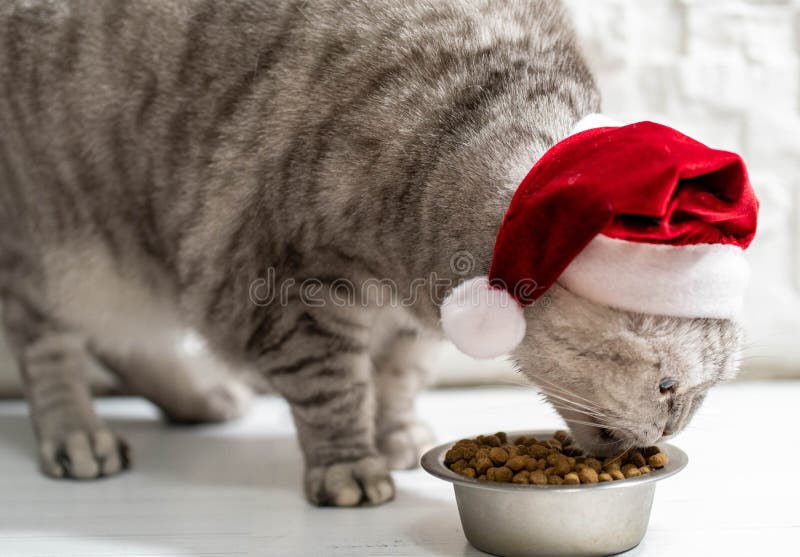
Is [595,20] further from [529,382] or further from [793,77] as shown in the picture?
[529,382]

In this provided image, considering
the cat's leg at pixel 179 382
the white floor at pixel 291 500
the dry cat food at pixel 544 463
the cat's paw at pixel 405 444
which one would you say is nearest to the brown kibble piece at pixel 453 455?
the dry cat food at pixel 544 463

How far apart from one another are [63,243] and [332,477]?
62 centimetres

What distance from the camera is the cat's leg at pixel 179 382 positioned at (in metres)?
1.84

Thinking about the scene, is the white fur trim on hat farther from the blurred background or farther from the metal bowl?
the blurred background

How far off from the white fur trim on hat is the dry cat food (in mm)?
215

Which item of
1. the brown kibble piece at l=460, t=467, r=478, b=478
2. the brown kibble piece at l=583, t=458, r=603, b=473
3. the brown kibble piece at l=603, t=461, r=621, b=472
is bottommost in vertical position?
the brown kibble piece at l=460, t=467, r=478, b=478

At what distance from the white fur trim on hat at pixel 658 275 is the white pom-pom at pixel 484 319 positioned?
0.09m

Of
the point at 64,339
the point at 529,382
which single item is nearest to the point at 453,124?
the point at 529,382

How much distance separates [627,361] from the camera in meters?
1.04

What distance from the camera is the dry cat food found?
1.10 m

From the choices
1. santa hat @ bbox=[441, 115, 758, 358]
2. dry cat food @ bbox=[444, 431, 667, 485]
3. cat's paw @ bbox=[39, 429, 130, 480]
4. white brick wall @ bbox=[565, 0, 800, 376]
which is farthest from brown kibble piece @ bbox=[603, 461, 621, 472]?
white brick wall @ bbox=[565, 0, 800, 376]

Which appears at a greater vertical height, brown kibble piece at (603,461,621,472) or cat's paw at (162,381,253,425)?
brown kibble piece at (603,461,621,472)

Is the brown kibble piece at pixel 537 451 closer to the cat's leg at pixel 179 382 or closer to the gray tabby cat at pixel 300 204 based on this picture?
the gray tabby cat at pixel 300 204

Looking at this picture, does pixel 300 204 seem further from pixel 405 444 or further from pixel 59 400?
pixel 59 400
